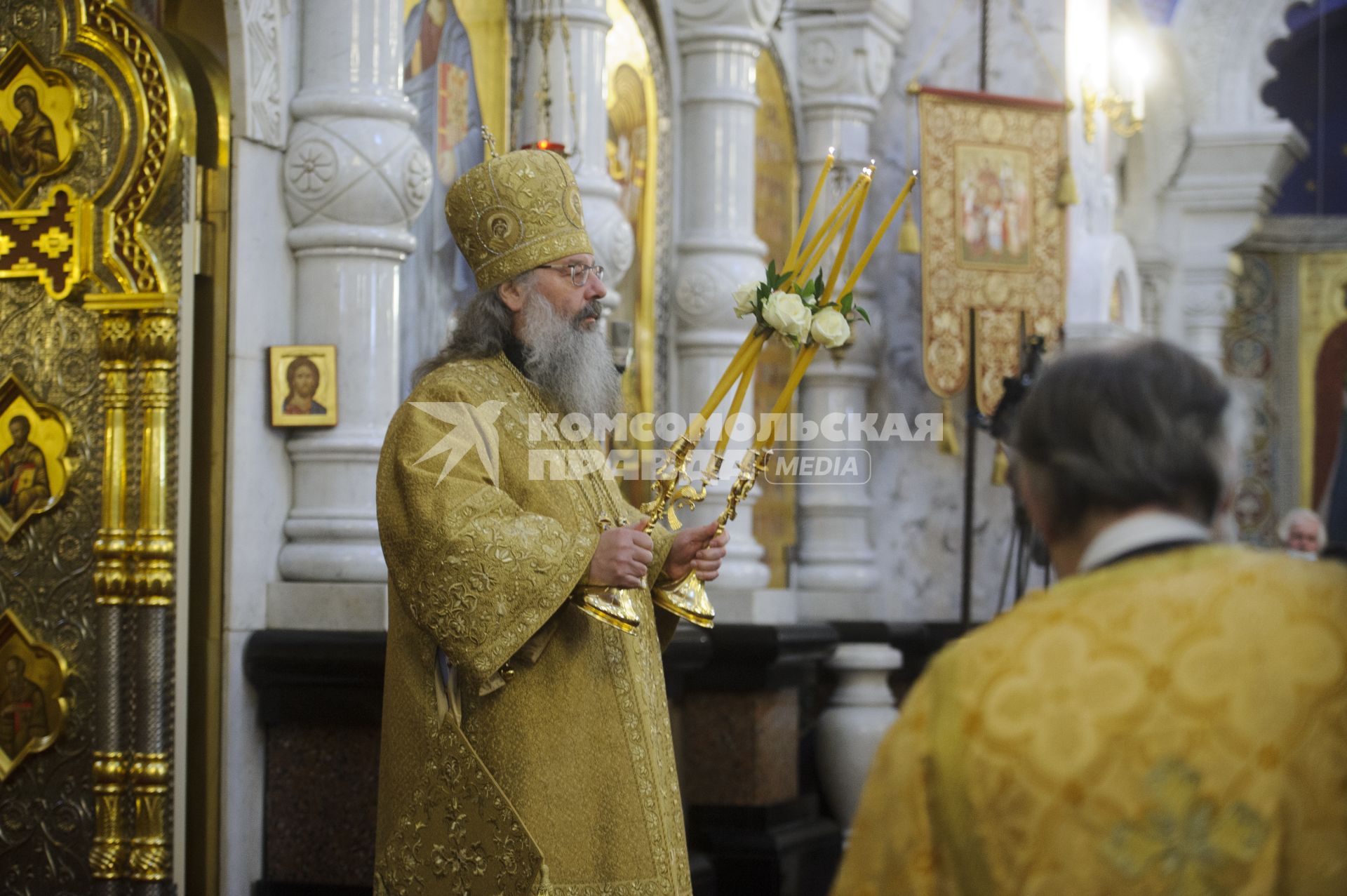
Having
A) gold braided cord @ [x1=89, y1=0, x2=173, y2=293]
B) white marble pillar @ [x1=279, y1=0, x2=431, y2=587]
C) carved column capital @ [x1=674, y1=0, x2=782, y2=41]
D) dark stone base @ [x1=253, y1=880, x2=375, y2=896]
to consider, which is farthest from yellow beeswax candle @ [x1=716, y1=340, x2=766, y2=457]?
carved column capital @ [x1=674, y1=0, x2=782, y2=41]

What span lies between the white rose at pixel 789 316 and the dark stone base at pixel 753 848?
3.42 metres

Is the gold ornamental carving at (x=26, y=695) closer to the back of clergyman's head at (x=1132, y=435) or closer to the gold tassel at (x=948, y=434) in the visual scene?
the back of clergyman's head at (x=1132, y=435)

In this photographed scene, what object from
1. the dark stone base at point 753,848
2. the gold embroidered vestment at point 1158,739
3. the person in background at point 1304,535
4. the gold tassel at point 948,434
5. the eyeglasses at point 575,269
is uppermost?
the eyeglasses at point 575,269

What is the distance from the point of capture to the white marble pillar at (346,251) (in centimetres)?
466

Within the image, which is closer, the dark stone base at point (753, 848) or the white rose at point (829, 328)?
the white rose at point (829, 328)

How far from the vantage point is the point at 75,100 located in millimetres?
4570

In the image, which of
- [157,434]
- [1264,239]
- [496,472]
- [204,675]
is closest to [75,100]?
[157,434]

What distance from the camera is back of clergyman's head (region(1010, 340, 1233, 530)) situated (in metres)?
1.78

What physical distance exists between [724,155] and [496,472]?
145 inches

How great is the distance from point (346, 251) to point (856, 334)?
3481 mm

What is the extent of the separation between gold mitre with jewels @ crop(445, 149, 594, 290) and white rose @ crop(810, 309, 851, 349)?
650mm

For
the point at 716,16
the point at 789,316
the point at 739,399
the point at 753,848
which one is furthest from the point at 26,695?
the point at 716,16

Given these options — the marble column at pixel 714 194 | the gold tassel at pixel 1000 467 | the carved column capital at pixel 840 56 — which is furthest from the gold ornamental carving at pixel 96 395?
the gold tassel at pixel 1000 467

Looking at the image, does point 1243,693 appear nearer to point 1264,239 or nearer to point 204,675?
point 204,675
